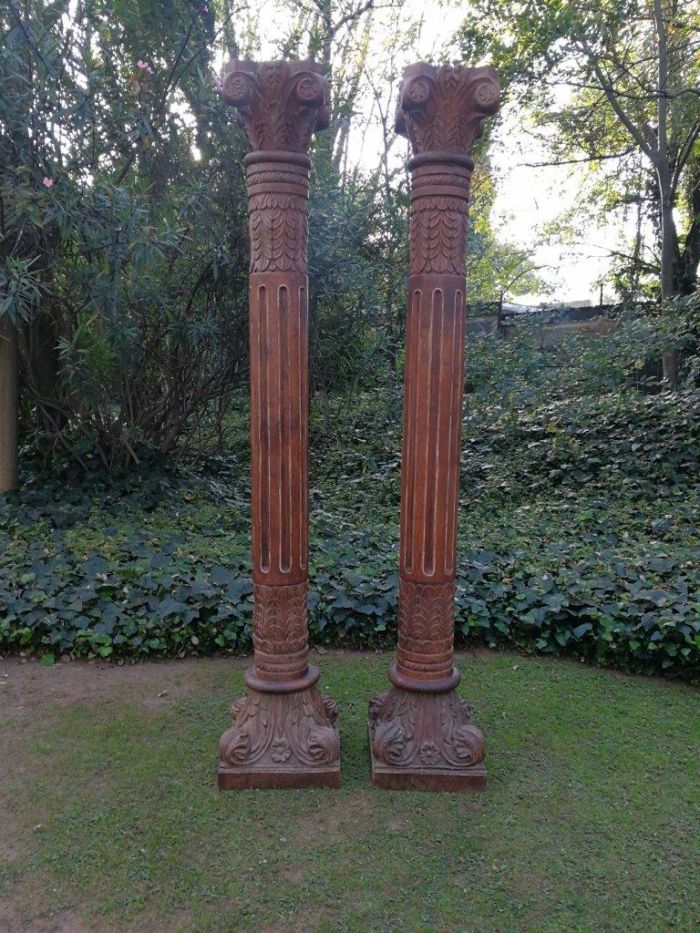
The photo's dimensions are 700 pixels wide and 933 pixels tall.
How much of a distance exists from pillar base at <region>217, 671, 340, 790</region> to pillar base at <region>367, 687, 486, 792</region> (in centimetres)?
18

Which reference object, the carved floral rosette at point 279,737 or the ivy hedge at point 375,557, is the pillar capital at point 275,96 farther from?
the ivy hedge at point 375,557

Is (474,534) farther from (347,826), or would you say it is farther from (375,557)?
(347,826)

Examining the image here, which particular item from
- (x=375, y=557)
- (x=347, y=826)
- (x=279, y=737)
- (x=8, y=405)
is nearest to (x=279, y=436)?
(x=279, y=737)

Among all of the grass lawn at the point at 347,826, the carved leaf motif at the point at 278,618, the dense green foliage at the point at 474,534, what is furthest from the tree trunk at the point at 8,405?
the carved leaf motif at the point at 278,618

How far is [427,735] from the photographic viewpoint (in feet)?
8.44

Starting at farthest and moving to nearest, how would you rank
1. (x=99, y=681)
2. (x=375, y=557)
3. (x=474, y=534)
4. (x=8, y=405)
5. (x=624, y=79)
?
(x=624, y=79)
(x=8, y=405)
(x=474, y=534)
(x=375, y=557)
(x=99, y=681)

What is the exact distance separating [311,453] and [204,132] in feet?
12.1

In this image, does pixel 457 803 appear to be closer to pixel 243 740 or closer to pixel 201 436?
pixel 243 740

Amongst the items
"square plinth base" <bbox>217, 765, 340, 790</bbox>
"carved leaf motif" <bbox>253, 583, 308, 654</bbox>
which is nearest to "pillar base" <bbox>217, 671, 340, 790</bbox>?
"square plinth base" <bbox>217, 765, 340, 790</bbox>

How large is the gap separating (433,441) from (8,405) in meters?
4.02

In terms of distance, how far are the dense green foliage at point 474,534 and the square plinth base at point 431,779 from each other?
118cm

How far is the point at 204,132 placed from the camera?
204 inches

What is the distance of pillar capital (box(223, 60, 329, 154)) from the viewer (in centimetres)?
228

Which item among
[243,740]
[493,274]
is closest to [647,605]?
[243,740]
